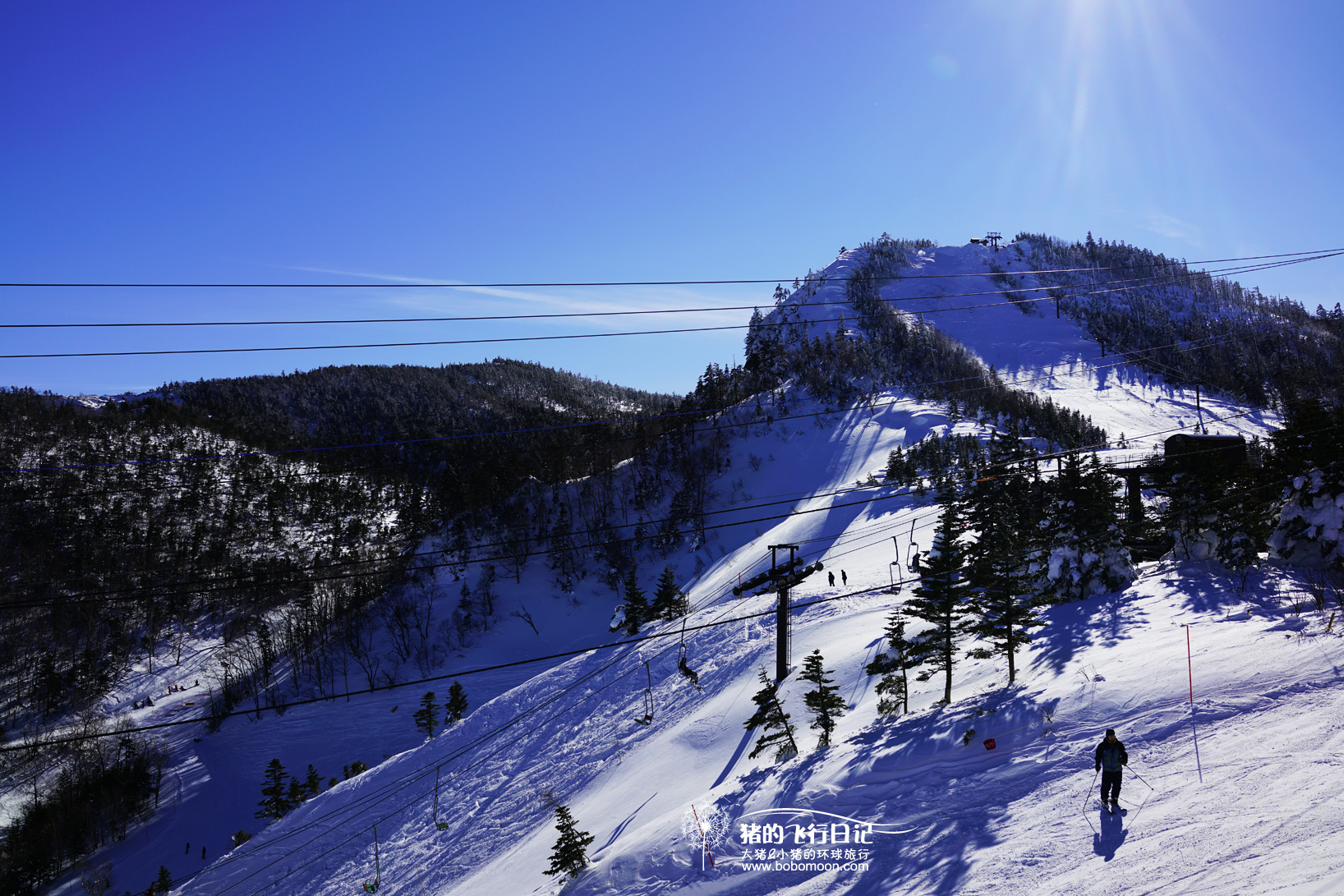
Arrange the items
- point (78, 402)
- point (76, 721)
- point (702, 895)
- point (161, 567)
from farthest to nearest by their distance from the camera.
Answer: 1. point (78, 402)
2. point (161, 567)
3. point (76, 721)
4. point (702, 895)

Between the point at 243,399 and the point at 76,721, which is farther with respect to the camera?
the point at 243,399

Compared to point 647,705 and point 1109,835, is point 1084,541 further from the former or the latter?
point 647,705

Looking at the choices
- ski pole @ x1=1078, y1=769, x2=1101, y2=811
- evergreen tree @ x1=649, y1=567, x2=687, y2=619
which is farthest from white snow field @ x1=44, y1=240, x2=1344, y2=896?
evergreen tree @ x1=649, y1=567, x2=687, y2=619

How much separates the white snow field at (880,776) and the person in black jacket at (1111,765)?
35 cm

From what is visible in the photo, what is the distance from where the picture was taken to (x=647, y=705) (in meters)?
34.2

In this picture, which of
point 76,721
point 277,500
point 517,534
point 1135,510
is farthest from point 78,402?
point 1135,510

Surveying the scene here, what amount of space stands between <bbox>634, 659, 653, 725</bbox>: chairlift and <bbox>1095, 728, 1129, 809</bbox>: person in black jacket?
78.7 ft

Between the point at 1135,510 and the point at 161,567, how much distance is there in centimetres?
13678

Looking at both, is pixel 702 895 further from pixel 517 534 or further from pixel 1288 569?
pixel 517 534

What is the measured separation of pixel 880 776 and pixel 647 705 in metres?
20.8

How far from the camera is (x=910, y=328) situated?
161 metres

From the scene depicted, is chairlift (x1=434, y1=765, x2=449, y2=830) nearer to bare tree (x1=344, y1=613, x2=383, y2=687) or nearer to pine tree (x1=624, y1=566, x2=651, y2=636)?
pine tree (x1=624, y1=566, x2=651, y2=636)

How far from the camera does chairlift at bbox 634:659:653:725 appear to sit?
32438mm

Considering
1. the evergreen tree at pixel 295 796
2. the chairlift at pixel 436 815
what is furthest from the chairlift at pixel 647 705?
the evergreen tree at pixel 295 796
